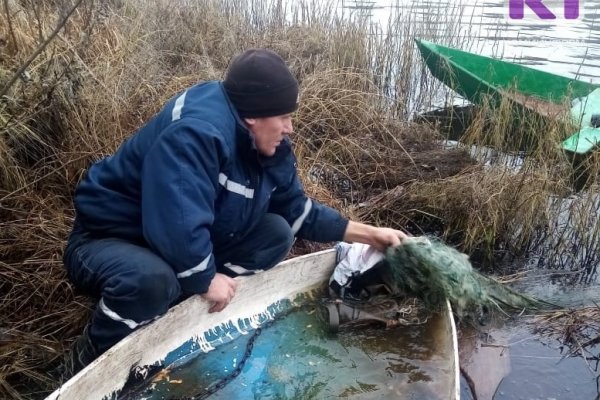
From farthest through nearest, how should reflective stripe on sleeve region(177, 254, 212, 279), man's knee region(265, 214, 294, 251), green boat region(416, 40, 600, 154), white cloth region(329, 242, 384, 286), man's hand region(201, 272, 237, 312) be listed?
green boat region(416, 40, 600, 154) → white cloth region(329, 242, 384, 286) → man's knee region(265, 214, 294, 251) → man's hand region(201, 272, 237, 312) → reflective stripe on sleeve region(177, 254, 212, 279)

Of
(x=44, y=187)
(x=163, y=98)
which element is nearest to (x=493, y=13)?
(x=163, y=98)

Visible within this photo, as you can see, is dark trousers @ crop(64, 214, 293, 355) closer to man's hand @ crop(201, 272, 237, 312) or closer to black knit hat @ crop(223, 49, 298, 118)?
man's hand @ crop(201, 272, 237, 312)

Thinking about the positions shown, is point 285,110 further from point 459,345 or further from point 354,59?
point 354,59

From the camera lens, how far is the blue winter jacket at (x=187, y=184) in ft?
7.06

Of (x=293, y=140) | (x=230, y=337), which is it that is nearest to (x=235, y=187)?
(x=230, y=337)

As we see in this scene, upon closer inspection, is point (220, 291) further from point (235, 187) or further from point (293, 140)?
point (293, 140)

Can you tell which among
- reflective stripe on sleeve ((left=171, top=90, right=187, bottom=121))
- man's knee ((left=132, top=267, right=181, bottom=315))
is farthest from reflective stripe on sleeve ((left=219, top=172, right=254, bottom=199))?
man's knee ((left=132, top=267, right=181, bottom=315))

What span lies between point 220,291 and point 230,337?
413 mm

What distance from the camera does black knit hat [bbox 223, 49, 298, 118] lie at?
2281 mm

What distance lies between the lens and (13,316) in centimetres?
281

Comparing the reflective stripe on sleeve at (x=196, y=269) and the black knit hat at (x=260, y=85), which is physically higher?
the black knit hat at (x=260, y=85)

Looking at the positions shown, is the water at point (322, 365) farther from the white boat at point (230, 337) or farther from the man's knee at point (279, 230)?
the man's knee at point (279, 230)

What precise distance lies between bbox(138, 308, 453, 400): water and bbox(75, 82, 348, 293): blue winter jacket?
1.48 ft

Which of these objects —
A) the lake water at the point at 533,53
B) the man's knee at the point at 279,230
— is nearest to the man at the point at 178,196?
the man's knee at the point at 279,230
